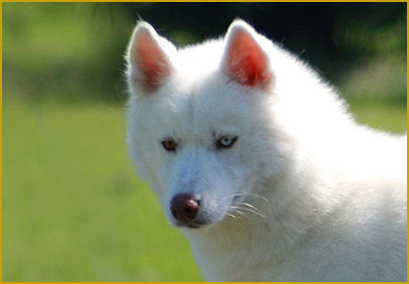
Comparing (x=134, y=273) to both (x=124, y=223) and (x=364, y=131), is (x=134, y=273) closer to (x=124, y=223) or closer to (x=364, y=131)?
(x=124, y=223)

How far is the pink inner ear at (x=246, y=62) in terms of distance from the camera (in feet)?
14.3

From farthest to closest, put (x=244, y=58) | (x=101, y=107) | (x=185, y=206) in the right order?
1. (x=101, y=107)
2. (x=244, y=58)
3. (x=185, y=206)

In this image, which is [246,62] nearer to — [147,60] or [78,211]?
[147,60]

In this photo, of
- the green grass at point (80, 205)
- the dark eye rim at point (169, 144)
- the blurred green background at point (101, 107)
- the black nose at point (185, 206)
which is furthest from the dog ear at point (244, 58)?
the blurred green background at point (101, 107)

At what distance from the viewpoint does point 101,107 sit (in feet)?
57.7

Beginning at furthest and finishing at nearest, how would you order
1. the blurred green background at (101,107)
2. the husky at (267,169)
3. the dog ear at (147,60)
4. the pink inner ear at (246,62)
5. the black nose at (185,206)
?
the blurred green background at (101,107)
the dog ear at (147,60)
the pink inner ear at (246,62)
the husky at (267,169)
the black nose at (185,206)

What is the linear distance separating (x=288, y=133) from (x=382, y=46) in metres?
13.7

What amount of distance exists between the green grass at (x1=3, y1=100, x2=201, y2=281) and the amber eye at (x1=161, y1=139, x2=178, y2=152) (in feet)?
5.51

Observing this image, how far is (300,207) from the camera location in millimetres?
4410

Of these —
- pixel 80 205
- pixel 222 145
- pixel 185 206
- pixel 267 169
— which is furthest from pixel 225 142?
pixel 80 205

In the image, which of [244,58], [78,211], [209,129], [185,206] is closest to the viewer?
[185,206]

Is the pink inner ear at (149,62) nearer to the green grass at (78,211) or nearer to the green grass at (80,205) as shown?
the green grass at (80,205)

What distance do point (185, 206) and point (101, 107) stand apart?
13.7 m

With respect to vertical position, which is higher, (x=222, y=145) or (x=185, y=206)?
(x=222, y=145)
